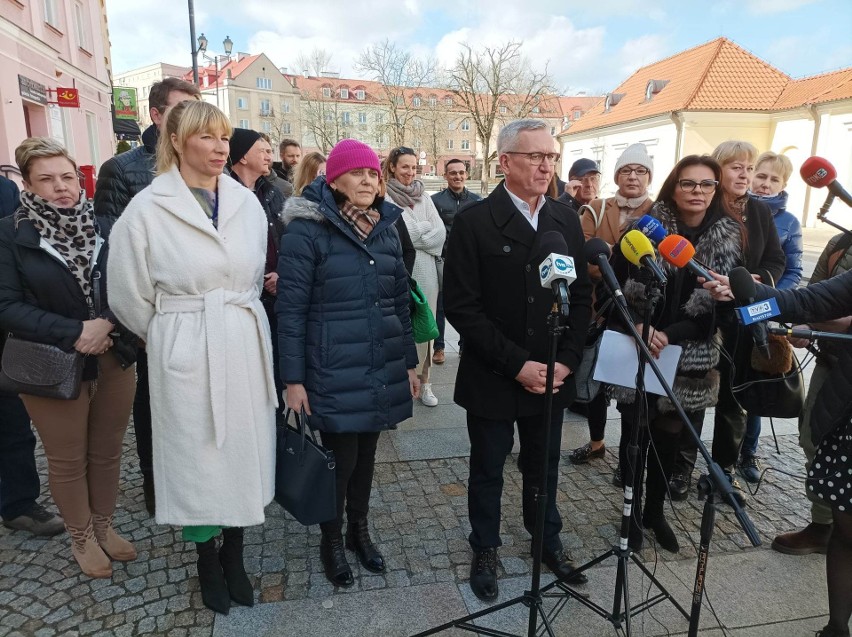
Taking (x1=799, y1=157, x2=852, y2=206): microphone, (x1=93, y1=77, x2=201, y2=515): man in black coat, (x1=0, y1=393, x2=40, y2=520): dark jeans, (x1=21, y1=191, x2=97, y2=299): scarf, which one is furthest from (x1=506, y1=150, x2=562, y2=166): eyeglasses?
(x1=0, y1=393, x2=40, y2=520): dark jeans

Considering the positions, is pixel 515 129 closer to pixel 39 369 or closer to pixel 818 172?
pixel 818 172

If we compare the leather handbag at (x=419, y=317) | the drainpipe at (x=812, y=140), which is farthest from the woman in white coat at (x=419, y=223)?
the drainpipe at (x=812, y=140)

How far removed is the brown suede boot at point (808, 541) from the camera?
3.13 meters

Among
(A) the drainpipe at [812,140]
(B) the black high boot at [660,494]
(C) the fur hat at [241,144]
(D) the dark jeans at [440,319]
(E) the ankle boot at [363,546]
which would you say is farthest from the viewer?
(A) the drainpipe at [812,140]

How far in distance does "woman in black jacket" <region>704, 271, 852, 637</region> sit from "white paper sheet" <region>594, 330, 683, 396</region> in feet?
2.00

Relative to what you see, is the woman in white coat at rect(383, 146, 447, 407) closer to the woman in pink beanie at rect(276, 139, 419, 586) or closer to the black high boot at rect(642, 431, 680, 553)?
the woman in pink beanie at rect(276, 139, 419, 586)

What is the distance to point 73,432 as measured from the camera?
9.20 feet

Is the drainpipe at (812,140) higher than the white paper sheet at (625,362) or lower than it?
higher

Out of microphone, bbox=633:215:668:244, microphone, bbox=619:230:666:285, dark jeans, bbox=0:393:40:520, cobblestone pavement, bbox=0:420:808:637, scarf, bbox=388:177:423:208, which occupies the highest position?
scarf, bbox=388:177:423:208

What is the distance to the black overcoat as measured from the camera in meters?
2.68

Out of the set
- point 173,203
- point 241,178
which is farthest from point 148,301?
point 241,178

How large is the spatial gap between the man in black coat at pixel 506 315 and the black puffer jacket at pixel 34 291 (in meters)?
1.81

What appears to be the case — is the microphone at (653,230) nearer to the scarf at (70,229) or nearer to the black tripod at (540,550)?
the black tripod at (540,550)

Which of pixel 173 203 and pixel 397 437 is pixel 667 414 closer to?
pixel 397 437
